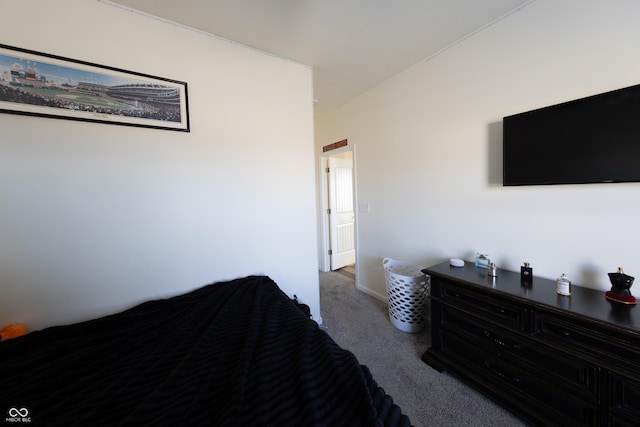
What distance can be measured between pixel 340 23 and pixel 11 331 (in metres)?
2.79

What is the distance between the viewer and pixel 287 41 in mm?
1873

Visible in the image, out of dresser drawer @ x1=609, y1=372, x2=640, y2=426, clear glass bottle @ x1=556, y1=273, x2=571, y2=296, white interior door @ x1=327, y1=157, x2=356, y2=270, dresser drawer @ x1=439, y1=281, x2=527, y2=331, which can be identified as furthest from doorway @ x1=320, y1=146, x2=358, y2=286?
dresser drawer @ x1=609, y1=372, x2=640, y2=426

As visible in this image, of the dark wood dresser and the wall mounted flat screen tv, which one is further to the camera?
the wall mounted flat screen tv

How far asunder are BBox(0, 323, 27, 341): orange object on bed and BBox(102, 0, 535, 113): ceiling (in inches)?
78.9

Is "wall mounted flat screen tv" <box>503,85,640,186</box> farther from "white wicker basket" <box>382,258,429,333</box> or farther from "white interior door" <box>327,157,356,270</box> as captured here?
"white interior door" <box>327,157,356,270</box>

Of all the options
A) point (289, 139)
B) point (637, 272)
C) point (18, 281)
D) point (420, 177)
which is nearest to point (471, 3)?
point (420, 177)

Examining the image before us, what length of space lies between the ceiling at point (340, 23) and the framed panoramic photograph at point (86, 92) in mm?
486

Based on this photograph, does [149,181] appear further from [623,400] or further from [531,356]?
[623,400]

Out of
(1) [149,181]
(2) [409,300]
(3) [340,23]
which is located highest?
(3) [340,23]

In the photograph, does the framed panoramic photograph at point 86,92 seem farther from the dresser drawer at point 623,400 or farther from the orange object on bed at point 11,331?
the dresser drawer at point 623,400

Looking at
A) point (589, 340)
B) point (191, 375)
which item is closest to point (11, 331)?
point (191, 375)

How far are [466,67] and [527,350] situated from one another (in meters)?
2.14

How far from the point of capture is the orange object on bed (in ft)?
3.89

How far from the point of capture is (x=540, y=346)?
1259 mm
